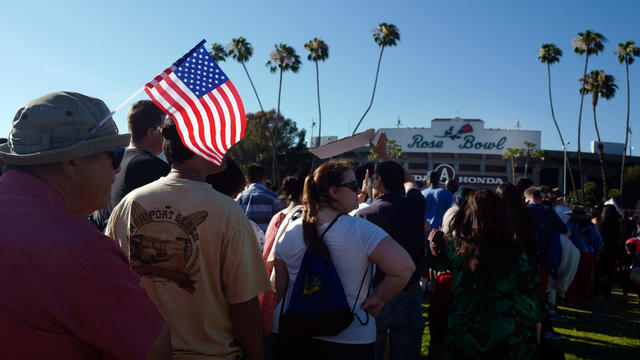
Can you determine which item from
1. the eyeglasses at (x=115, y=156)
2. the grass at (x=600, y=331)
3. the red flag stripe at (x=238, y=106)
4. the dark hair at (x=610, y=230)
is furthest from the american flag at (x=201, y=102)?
the dark hair at (x=610, y=230)

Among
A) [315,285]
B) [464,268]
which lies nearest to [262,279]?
[315,285]

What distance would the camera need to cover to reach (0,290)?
3.93 feet

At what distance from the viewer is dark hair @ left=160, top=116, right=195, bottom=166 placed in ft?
7.80

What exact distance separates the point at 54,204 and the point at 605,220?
483 inches

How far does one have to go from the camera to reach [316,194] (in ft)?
9.89

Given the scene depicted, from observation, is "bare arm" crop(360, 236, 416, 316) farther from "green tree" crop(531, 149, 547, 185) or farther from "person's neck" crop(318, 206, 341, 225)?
"green tree" crop(531, 149, 547, 185)

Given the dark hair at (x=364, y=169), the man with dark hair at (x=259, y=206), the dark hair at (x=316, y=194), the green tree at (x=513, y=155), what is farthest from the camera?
the green tree at (x=513, y=155)

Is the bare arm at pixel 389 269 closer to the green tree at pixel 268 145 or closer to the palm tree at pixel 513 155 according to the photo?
the green tree at pixel 268 145

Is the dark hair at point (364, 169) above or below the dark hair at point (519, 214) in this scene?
above

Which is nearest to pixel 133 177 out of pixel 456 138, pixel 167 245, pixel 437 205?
pixel 167 245

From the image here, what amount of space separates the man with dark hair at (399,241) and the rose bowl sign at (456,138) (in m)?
69.6

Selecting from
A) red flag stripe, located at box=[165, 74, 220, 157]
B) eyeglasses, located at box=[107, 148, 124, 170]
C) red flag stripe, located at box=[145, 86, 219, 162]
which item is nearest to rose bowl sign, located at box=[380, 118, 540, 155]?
red flag stripe, located at box=[165, 74, 220, 157]

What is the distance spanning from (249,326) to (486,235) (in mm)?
1972

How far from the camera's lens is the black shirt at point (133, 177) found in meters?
2.94
